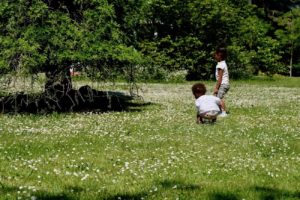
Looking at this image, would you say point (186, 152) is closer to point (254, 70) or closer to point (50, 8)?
point (50, 8)

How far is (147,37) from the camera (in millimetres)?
46625

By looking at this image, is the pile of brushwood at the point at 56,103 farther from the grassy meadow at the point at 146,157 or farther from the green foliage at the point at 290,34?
the green foliage at the point at 290,34

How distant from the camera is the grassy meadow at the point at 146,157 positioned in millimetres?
7938

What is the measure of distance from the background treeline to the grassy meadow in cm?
215

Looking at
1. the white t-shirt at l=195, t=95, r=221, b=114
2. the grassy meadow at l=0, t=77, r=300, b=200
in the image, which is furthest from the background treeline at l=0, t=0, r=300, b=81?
the white t-shirt at l=195, t=95, r=221, b=114

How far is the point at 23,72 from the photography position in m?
16.9

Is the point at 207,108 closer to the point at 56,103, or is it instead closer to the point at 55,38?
the point at 55,38

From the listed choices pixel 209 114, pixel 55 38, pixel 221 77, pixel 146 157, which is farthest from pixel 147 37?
pixel 146 157

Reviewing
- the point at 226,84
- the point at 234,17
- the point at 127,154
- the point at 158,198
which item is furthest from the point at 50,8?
the point at 234,17

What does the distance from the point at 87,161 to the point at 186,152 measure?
2316mm

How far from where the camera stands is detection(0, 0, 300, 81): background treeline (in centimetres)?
1717

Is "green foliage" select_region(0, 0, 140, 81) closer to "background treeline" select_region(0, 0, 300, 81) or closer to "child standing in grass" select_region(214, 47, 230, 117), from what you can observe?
"background treeline" select_region(0, 0, 300, 81)

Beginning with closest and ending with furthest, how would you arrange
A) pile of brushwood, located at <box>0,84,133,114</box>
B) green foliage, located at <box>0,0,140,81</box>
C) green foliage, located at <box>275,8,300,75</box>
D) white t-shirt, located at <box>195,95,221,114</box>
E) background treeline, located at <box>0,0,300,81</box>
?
white t-shirt, located at <box>195,95,221,114</box>
green foliage, located at <box>0,0,140,81</box>
background treeline, located at <box>0,0,300,81</box>
pile of brushwood, located at <box>0,84,133,114</box>
green foliage, located at <box>275,8,300,75</box>

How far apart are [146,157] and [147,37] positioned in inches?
1446
